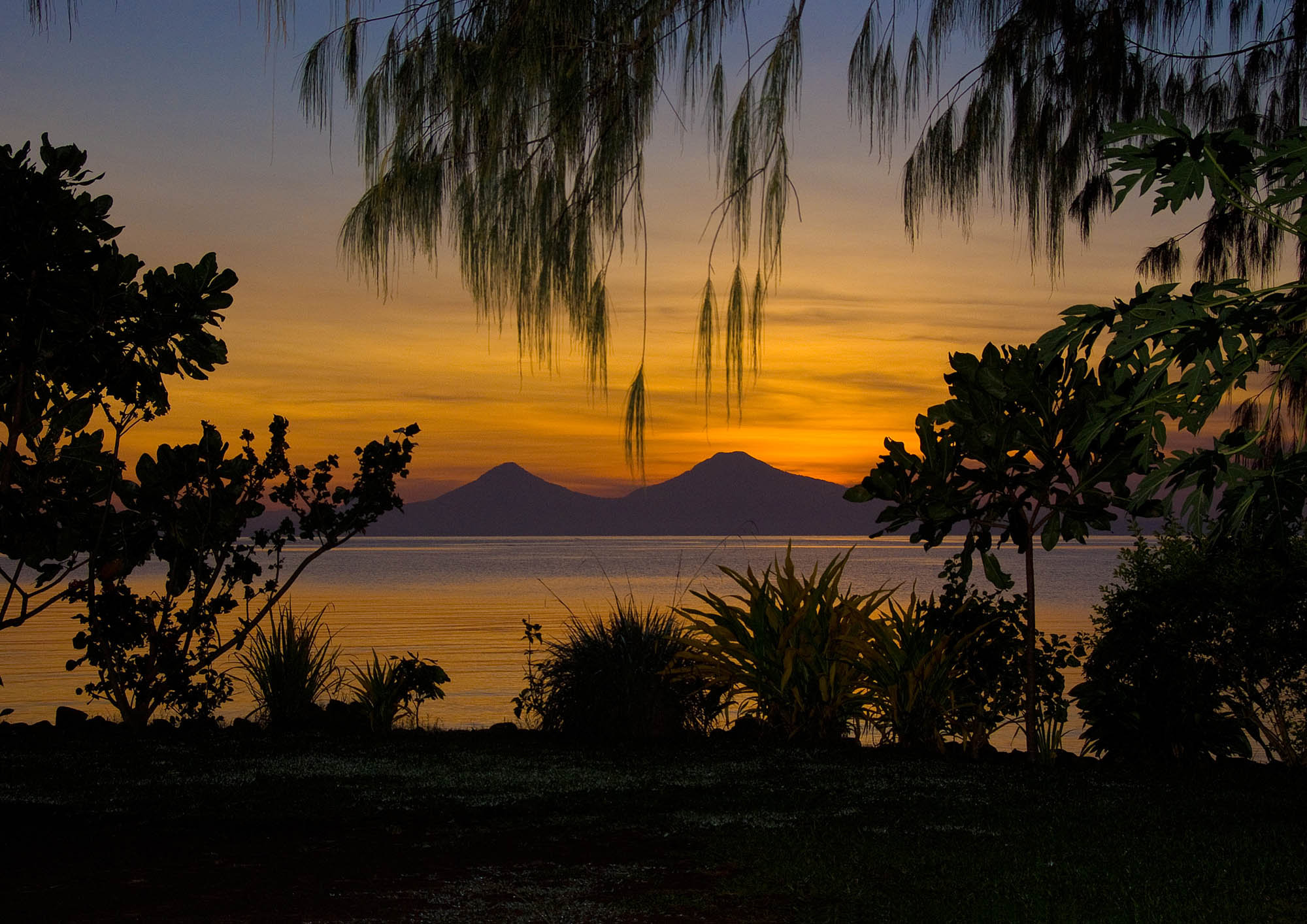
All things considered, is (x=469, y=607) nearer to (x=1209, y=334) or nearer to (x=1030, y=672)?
(x=1030, y=672)

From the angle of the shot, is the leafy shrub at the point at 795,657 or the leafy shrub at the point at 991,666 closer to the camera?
the leafy shrub at the point at 991,666

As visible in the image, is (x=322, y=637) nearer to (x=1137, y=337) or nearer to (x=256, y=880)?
(x=256, y=880)

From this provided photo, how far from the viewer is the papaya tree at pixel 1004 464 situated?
7188 mm

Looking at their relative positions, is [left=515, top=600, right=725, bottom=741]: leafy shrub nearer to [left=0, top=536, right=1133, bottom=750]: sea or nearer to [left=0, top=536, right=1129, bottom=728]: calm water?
[left=0, top=536, right=1133, bottom=750]: sea

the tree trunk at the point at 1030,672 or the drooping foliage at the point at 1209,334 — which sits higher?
the drooping foliage at the point at 1209,334

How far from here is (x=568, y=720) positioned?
8664mm

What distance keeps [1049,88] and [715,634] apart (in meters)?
4.56

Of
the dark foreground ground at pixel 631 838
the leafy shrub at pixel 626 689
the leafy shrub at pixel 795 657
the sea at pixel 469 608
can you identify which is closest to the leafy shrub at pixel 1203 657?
the dark foreground ground at pixel 631 838

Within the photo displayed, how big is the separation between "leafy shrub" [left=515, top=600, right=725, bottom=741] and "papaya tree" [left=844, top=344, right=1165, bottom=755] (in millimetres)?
2177

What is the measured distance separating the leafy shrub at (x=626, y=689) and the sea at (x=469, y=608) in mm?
343

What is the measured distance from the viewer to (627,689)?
852 cm

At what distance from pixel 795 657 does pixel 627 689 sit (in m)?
1.25

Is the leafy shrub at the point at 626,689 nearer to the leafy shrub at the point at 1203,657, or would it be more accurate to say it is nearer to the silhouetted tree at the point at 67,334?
the leafy shrub at the point at 1203,657

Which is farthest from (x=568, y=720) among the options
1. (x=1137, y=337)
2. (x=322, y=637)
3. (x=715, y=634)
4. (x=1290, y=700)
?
(x=322, y=637)
